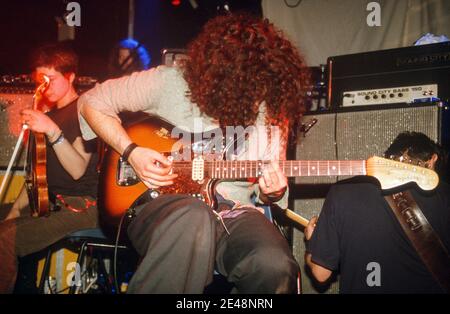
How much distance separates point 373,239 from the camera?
6.95 ft

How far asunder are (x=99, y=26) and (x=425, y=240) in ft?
15.8

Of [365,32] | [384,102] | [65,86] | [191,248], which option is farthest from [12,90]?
[365,32]

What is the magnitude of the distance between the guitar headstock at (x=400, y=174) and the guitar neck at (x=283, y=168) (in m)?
0.10

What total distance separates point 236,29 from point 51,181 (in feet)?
6.14

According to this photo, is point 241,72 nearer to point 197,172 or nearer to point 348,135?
point 197,172

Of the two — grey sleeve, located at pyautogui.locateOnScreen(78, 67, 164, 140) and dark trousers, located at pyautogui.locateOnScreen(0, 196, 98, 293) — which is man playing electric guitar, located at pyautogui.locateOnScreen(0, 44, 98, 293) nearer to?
dark trousers, located at pyautogui.locateOnScreen(0, 196, 98, 293)

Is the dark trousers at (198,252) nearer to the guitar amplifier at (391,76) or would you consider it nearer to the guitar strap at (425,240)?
the guitar strap at (425,240)

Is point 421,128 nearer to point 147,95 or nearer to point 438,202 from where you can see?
point 438,202

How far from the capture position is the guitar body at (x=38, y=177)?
2441 mm

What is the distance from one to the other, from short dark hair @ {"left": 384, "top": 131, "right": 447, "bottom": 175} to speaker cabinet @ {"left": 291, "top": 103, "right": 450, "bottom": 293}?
8.8 inches

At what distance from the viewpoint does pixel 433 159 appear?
6.93ft

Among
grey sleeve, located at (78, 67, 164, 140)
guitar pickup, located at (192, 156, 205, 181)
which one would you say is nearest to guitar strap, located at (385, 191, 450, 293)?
guitar pickup, located at (192, 156, 205, 181)

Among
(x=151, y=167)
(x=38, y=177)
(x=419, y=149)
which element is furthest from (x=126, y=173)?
(x=419, y=149)

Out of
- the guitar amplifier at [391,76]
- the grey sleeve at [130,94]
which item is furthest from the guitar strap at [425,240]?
the grey sleeve at [130,94]
